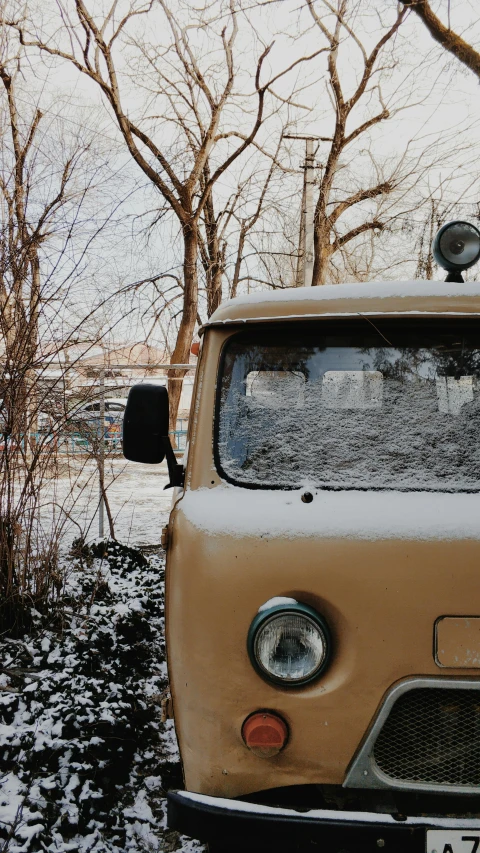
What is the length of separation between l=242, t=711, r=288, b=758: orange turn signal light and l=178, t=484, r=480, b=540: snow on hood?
511 millimetres

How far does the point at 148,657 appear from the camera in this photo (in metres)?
4.46

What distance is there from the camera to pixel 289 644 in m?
1.81

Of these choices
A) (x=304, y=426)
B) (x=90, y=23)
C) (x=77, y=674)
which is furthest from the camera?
(x=90, y=23)

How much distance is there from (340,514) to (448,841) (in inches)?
34.8

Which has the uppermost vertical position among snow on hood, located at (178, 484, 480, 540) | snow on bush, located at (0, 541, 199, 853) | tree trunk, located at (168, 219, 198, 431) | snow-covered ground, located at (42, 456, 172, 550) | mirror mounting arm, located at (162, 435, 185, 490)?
tree trunk, located at (168, 219, 198, 431)

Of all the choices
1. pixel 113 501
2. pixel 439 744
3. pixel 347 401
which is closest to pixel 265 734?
pixel 439 744

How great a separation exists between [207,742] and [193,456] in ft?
2.98

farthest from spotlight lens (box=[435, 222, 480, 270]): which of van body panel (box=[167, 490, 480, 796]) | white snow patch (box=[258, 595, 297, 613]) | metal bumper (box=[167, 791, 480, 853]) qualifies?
metal bumper (box=[167, 791, 480, 853])

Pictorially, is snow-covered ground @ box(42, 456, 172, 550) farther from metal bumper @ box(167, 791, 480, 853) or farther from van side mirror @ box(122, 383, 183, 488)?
metal bumper @ box(167, 791, 480, 853)

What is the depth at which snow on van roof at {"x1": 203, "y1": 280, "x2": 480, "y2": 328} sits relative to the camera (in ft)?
7.22

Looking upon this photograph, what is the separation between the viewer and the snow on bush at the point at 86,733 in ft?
9.09

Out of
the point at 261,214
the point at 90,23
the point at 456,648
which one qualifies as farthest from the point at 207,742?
the point at 261,214

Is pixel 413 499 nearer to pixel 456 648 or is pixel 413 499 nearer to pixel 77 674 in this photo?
pixel 456 648

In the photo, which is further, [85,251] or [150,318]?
[150,318]
